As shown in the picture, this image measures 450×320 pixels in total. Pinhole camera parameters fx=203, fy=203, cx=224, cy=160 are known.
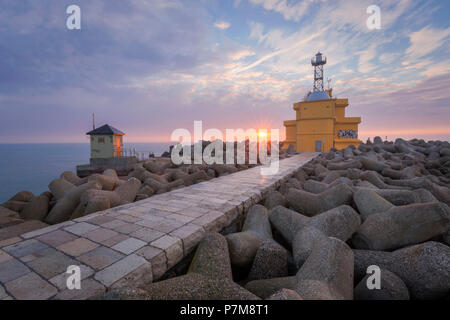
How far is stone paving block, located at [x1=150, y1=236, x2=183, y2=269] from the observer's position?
1956 millimetres

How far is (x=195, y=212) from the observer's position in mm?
3021

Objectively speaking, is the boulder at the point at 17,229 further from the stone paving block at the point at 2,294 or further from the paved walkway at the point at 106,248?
the stone paving block at the point at 2,294

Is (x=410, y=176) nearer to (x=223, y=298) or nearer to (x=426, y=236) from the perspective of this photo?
(x=426, y=236)

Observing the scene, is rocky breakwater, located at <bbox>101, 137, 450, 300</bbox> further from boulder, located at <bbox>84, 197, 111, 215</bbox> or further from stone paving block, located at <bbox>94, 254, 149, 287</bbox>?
boulder, located at <bbox>84, 197, 111, 215</bbox>

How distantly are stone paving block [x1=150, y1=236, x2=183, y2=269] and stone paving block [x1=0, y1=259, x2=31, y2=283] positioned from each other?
38.8 inches

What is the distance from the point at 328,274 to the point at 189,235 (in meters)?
1.38

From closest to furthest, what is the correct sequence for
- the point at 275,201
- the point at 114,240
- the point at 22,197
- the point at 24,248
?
the point at 24,248 → the point at 114,240 → the point at 275,201 → the point at 22,197

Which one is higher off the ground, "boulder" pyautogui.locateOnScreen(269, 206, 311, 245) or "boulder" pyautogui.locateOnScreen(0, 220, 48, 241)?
"boulder" pyautogui.locateOnScreen(269, 206, 311, 245)

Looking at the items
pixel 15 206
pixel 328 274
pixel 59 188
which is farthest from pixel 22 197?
pixel 328 274

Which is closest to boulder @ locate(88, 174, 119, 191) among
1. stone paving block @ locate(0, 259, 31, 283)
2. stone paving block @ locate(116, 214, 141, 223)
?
stone paving block @ locate(116, 214, 141, 223)

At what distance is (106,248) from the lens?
1985 mm

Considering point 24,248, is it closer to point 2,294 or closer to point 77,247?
point 77,247

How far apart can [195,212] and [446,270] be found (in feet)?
8.56
